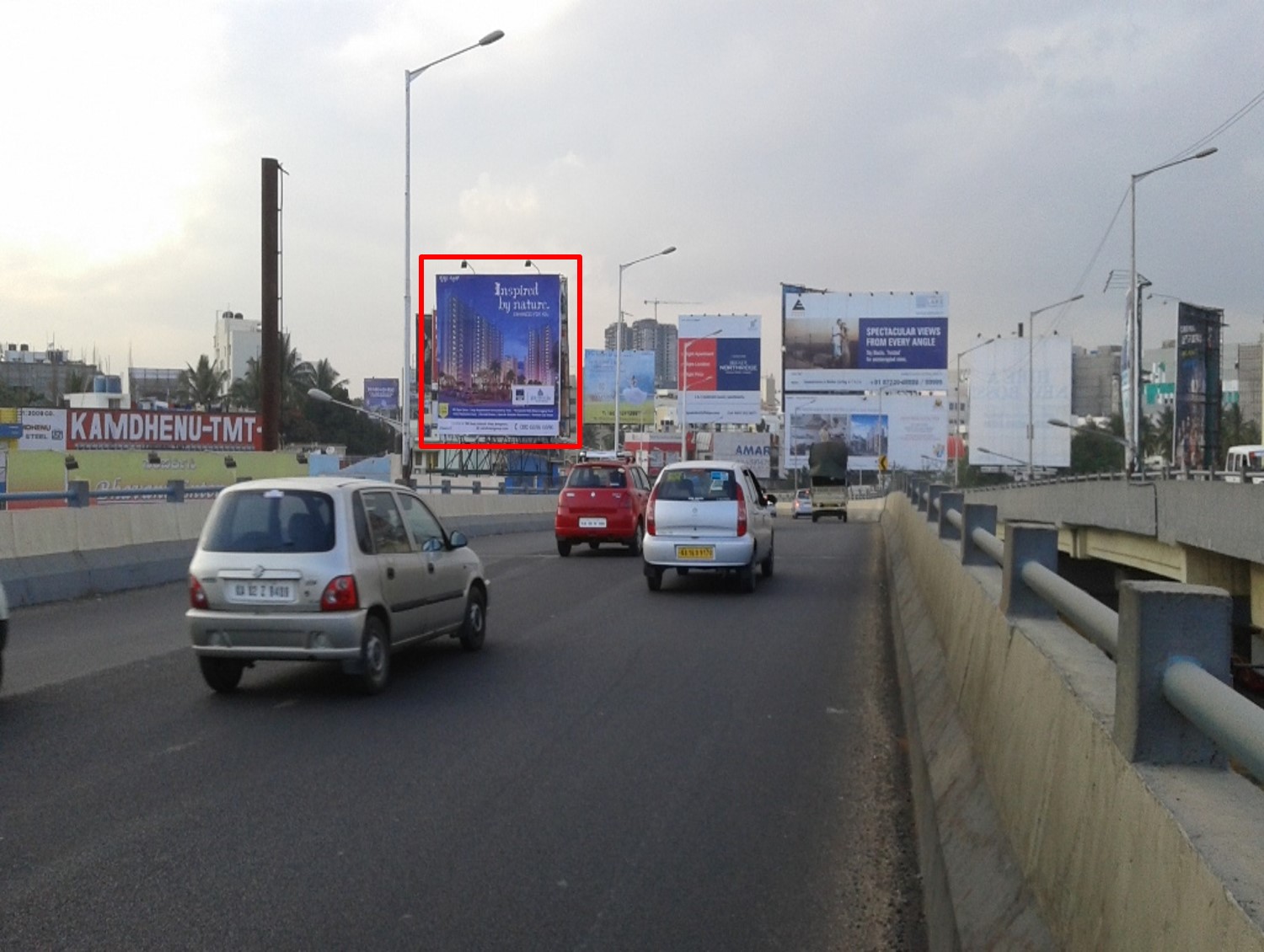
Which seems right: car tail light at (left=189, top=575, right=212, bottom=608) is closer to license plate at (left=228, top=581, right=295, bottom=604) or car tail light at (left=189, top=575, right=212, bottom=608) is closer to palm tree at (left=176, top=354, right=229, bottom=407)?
license plate at (left=228, top=581, right=295, bottom=604)

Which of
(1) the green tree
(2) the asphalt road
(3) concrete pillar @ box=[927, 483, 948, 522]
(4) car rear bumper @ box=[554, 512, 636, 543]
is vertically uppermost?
(1) the green tree

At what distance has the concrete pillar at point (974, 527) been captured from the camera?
798cm

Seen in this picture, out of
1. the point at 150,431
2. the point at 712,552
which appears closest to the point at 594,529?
the point at 712,552

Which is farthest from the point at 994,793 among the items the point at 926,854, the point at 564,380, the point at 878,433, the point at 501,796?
the point at 878,433

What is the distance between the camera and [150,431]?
5853 centimetres

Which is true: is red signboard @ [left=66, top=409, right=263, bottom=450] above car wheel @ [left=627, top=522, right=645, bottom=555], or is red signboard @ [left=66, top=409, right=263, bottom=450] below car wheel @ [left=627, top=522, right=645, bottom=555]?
above

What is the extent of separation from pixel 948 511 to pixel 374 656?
16.0 feet

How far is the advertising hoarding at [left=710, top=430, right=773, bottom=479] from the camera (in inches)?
3452

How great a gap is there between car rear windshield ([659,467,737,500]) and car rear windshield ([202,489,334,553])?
853cm

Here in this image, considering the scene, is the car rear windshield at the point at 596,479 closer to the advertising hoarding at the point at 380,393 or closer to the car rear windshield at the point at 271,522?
the car rear windshield at the point at 271,522

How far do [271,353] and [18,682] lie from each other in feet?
128

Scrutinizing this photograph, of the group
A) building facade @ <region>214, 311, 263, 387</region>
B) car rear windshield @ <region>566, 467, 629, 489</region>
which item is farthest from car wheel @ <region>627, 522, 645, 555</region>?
building facade @ <region>214, 311, 263, 387</region>

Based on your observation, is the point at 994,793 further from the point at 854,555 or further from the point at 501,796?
the point at 854,555

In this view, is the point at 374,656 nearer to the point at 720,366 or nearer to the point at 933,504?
the point at 933,504
